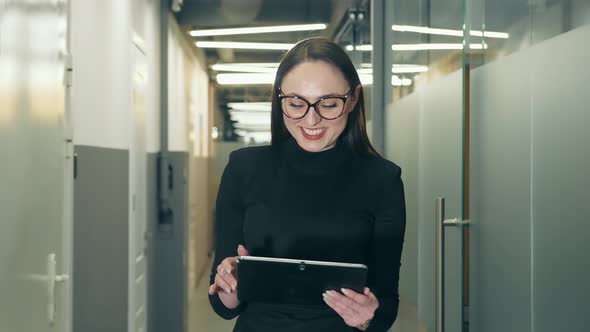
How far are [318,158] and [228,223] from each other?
0.26 m

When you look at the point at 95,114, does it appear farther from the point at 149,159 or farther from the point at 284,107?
the point at 284,107

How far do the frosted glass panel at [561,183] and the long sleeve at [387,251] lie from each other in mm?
322

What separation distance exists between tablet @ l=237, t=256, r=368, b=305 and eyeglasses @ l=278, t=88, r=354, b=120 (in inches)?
13.6

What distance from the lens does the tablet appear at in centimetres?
124

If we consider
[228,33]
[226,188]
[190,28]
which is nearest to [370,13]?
[228,33]

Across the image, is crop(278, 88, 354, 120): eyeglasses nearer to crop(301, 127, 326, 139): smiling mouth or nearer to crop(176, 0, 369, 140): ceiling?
crop(301, 127, 326, 139): smiling mouth

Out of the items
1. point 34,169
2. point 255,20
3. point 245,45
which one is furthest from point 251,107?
point 34,169

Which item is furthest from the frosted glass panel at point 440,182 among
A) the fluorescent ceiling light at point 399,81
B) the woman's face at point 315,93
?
the woman's face at point 315,93

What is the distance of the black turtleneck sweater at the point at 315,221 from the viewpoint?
4.52ft

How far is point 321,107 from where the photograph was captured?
1.41 metres

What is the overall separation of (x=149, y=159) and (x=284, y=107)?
2407 mm

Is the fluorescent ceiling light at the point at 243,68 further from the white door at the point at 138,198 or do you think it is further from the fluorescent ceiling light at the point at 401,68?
the fluorescent ceiling light at the point at 401,68

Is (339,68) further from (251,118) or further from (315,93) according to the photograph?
(251,118)

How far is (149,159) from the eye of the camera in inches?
145
